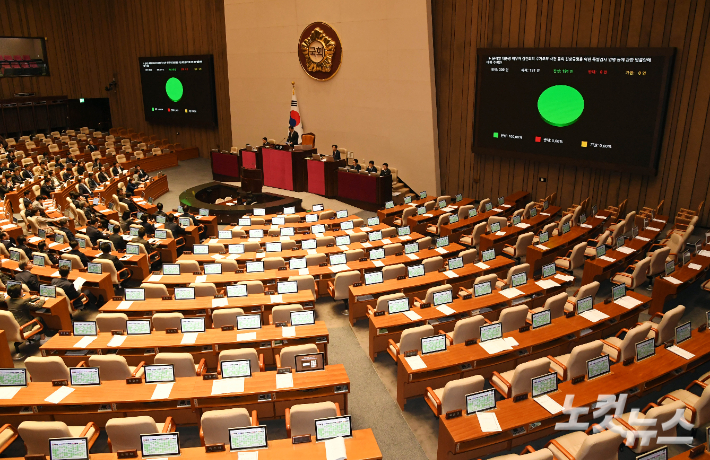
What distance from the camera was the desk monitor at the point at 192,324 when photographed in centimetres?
771

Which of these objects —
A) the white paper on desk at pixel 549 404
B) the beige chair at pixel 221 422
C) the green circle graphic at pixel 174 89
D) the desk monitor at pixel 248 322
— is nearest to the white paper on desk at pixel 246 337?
the desk monitor at pixel 248 322

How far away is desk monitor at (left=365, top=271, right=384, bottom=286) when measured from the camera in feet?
30.8

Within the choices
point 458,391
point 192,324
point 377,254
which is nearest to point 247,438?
point 458,391

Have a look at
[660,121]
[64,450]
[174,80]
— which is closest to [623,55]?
[660,121]

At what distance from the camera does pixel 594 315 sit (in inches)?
311

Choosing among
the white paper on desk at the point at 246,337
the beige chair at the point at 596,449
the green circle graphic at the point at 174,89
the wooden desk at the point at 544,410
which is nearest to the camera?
the beige chair at the point at 596,449

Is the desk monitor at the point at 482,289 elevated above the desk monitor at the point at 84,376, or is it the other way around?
the desk monitor at the point at 482,289

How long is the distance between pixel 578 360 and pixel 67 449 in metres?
5.98

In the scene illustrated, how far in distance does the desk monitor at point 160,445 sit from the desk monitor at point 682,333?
6.52 meters

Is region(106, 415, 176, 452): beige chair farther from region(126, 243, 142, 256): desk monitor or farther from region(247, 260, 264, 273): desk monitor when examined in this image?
region(126, 243, 142, 256): desk monitor

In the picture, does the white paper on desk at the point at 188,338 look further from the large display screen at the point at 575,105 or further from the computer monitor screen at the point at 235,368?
the large display screen at the point at 575,105

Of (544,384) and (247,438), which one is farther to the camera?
(544,384)

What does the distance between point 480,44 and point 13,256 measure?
13950 millimetres

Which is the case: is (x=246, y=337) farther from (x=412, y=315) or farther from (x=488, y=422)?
(x=488, y=422)
